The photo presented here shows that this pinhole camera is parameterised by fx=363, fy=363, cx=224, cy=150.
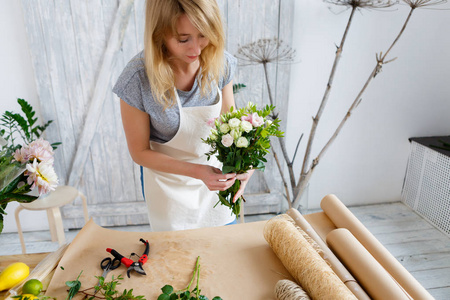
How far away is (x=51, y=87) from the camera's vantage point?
2734 mm

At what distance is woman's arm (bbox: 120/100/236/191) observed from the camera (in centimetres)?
148

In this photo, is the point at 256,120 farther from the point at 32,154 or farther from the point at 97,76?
the point at 97,76

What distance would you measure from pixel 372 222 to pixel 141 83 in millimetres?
2564

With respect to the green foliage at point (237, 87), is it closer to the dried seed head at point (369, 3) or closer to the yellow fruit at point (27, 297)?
the dried seed head at point (369, 3)

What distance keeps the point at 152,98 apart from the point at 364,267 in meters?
1.03

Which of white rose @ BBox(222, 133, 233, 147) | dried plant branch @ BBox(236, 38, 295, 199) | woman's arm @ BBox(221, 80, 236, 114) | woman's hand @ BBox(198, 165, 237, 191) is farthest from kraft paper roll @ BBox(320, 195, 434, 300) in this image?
dried plant branch @ BBox(236, 38, 295, 199)

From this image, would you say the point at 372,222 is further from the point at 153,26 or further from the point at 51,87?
the point at 51,87

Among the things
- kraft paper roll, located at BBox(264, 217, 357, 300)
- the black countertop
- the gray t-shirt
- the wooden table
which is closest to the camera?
kraft paper roll, located at BBox(264, 217, 357, 300)

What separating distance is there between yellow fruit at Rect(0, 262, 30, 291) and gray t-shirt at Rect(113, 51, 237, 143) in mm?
727

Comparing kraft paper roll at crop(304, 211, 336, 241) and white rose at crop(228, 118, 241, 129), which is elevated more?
white rose at crop(228, 118, 241, 129)

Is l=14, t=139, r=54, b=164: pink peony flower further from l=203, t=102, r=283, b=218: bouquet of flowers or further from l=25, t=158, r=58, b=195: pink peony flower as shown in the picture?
l=203, t=102, r=283, b=218: bouquet of flowers

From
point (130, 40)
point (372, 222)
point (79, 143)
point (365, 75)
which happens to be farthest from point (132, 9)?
point (372, 222)

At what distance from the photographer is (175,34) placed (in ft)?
4.57

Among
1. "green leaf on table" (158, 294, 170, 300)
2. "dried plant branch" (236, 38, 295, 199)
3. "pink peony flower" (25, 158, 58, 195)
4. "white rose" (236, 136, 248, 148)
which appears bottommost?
"green leaf on table" (158, 294, 170, 300)
